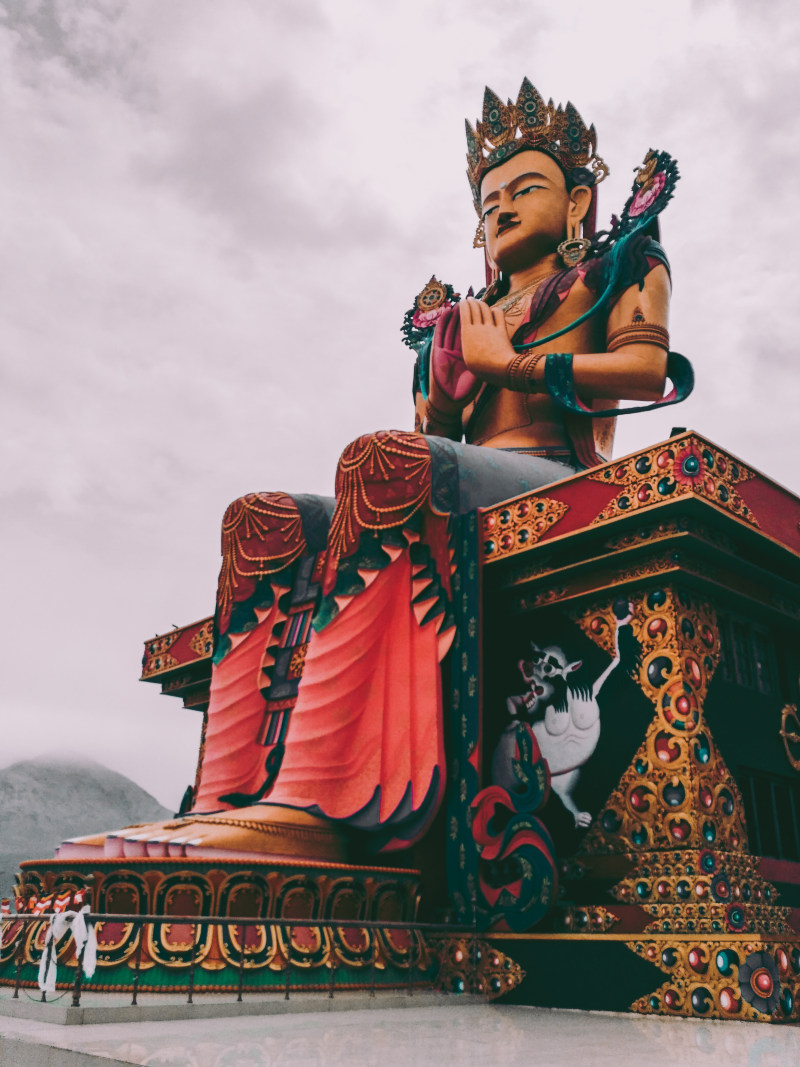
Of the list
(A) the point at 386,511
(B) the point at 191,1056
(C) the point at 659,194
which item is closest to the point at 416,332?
(C) the point at 659,194

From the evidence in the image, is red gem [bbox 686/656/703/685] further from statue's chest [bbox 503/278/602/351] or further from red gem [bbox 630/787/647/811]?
statue's chest [bbox 503/278/602/351]

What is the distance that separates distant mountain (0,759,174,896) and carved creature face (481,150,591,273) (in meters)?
16.8

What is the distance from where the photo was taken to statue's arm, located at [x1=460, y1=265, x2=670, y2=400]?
Result: 22.4 feet

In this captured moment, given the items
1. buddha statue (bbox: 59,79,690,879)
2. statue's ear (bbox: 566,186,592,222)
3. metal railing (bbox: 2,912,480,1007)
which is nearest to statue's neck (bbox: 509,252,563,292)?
buddha statue (bbox: 59,79,690,879)

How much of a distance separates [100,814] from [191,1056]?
2255cm

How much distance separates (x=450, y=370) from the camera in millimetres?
8094

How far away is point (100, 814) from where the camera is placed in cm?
2366

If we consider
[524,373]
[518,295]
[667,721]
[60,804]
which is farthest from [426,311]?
[60,804]

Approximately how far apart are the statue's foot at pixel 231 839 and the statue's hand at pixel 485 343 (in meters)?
3.51

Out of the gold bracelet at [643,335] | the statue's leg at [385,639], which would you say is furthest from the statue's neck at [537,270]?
the statue's leg at [385,639]

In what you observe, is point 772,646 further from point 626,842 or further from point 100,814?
point 100,814

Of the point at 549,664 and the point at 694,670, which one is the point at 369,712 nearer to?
the point at 549,664

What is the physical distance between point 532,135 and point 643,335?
2.78m

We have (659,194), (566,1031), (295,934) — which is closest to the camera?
(566,1031)
